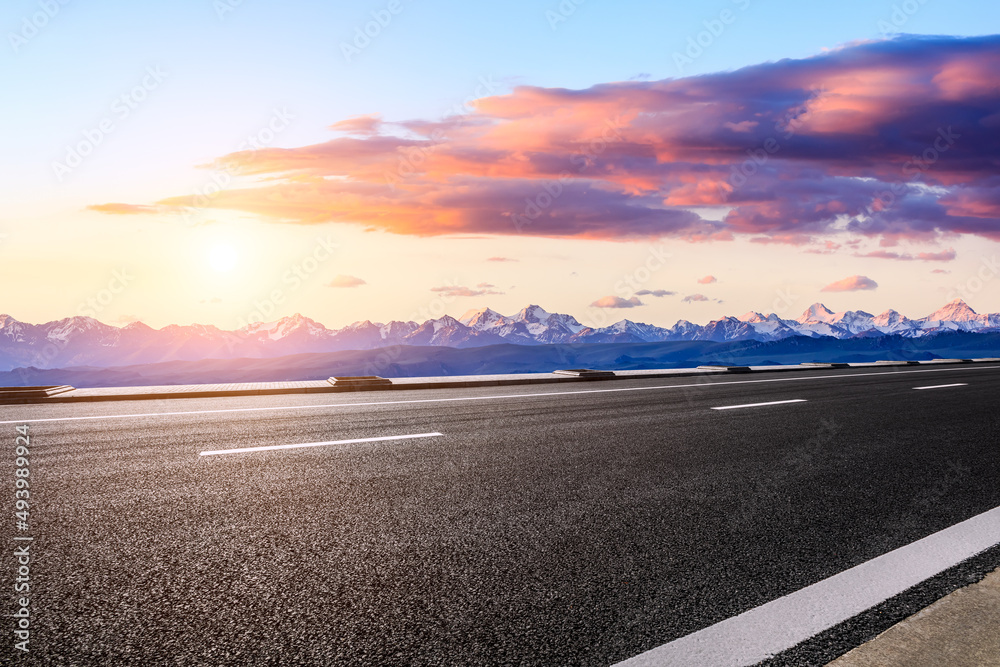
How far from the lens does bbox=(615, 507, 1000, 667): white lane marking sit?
8.48 ft

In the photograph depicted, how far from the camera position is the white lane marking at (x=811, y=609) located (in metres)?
2.58

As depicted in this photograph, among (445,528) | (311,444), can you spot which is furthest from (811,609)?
(311,444)

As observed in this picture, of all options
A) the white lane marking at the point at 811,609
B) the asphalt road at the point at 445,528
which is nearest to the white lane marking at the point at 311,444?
the asphalt road at the point at 445,528

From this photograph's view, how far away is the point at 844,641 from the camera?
106 inches

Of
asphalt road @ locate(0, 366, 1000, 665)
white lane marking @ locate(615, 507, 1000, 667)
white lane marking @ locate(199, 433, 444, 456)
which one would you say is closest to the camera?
white lane marking @ locate(615, 507, 1000, 667)

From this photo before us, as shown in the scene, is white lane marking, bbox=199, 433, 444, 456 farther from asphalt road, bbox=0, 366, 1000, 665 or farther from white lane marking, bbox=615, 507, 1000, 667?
white lane marking, bbox=615, 507, 1000, 667

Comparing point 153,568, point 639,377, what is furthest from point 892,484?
point 639,377

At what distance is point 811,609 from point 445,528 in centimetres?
208

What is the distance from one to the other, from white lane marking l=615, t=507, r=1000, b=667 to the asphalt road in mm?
88

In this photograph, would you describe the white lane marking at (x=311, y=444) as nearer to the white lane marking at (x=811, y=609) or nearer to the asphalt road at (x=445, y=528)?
the asphalt road at (x=445, y=528)

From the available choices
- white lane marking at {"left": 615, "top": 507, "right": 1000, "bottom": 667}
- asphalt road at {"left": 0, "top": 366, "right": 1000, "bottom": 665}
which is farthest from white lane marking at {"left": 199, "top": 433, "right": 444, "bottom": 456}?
white lane marking at {"left": 615, "top": 507, "right": 1000, "bottom": 667}

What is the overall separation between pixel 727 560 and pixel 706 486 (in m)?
1.81

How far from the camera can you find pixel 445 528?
4.12m

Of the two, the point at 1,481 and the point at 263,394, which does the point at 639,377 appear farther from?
the point at 1,481
